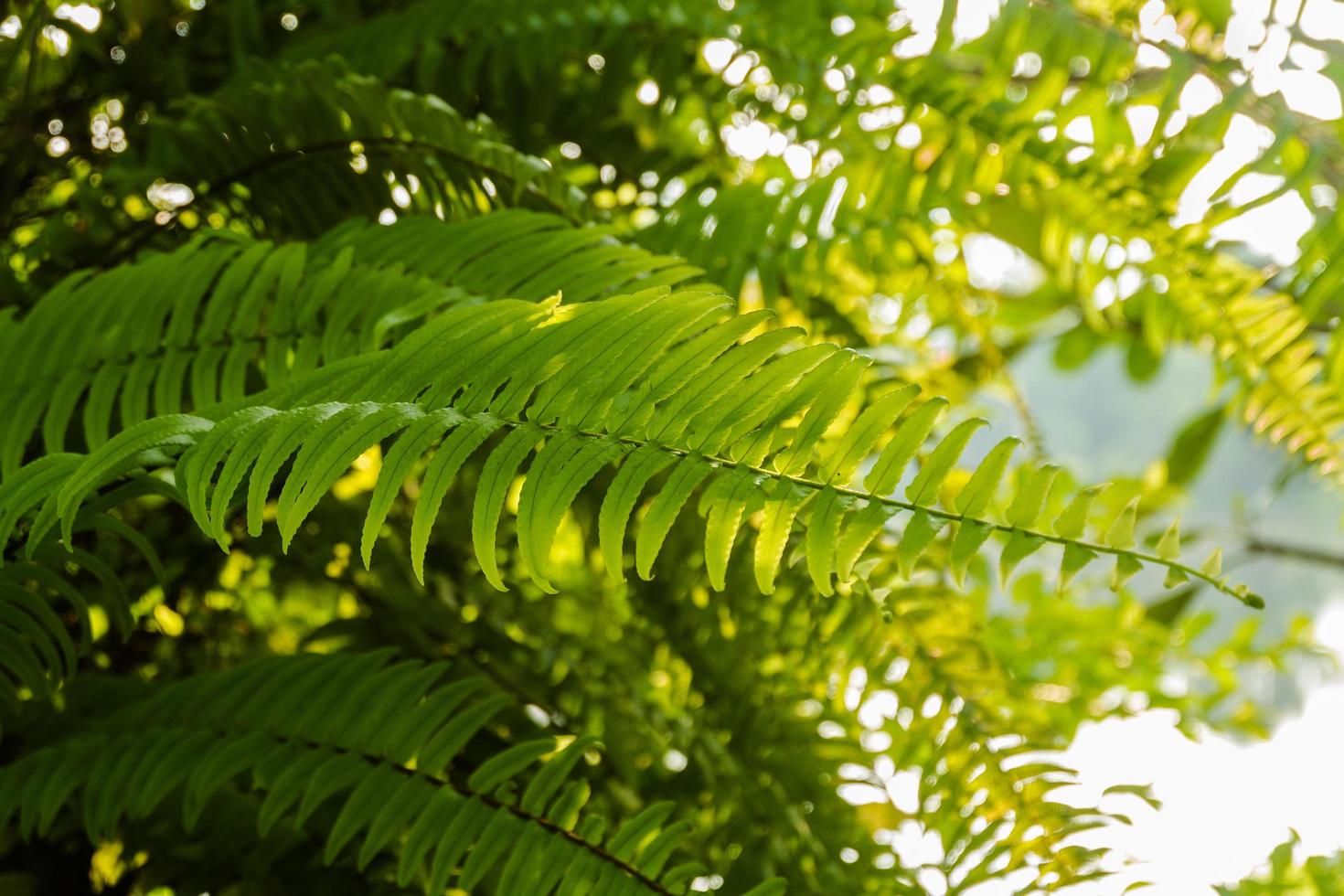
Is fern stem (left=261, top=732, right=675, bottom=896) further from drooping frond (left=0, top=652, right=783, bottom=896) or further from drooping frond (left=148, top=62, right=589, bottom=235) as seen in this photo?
drooping frond (left=148, top=62, right=589, bottom=235)

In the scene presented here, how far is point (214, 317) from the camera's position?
572 millimetres

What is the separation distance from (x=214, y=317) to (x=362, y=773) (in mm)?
241

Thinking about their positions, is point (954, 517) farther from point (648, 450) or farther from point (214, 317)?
point (214, 317)

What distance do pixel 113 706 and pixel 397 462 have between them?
12.3 inches

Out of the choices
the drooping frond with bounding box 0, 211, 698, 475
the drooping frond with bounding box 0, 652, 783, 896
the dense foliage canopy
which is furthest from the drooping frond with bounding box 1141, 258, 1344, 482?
the drooping frond with bounding box 0, 652, 783, 896

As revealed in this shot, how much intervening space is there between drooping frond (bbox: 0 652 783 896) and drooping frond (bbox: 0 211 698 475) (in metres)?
0.15

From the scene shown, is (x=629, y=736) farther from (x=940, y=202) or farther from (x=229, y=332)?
(x=940, y=202)

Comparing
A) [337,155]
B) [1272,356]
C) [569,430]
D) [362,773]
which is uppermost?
[1272,356]

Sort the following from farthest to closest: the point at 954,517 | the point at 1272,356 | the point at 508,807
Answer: the point at 1272,356, the point at 508,807, the point at 954,517

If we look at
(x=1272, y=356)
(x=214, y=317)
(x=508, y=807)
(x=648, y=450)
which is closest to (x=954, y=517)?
(x=648, y=450)

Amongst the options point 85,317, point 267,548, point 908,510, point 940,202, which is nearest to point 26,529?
point 85,317

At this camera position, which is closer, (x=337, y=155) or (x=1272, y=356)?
(x=337, y=155)

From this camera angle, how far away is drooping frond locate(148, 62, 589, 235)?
2.19 feet

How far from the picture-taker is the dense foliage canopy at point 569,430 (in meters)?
0.42
